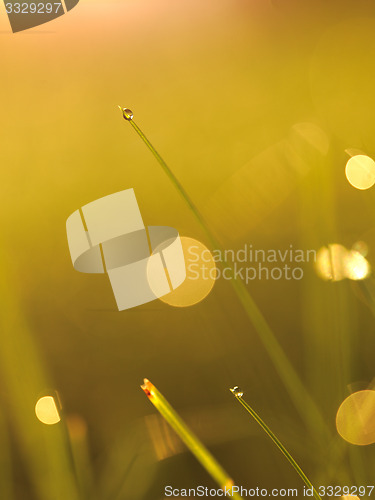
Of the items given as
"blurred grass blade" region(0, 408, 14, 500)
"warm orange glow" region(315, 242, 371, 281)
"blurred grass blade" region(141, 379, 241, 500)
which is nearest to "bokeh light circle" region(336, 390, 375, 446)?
"warm orange glow" region(315, 242, 371, 281)

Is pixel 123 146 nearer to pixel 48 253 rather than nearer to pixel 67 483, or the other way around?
pixel 48 253

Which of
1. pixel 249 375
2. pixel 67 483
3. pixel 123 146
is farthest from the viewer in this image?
pixel 123 146

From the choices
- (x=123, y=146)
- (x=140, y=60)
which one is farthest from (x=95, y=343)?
(x=140, y=60)

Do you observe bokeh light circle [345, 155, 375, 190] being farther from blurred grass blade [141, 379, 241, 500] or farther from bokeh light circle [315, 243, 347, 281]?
blurred grass blade [141, 379, 241, 500]

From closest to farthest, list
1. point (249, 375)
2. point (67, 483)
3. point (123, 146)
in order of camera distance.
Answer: point (67, 483), point (249, 375), point (123, 146)

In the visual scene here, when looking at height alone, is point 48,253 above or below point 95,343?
above

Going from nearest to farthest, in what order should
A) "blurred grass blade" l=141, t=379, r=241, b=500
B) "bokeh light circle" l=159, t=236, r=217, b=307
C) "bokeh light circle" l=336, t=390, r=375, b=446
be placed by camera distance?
"blurred grass blade" l=141, t=379, r=241, b=500
"bokeh light circle" l=336, t=390, r=375, b=446
"bokeh light circle" l=159, t=236, r=217, b=307

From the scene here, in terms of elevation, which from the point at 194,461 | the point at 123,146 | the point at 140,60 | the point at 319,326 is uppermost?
the point at 140,60
